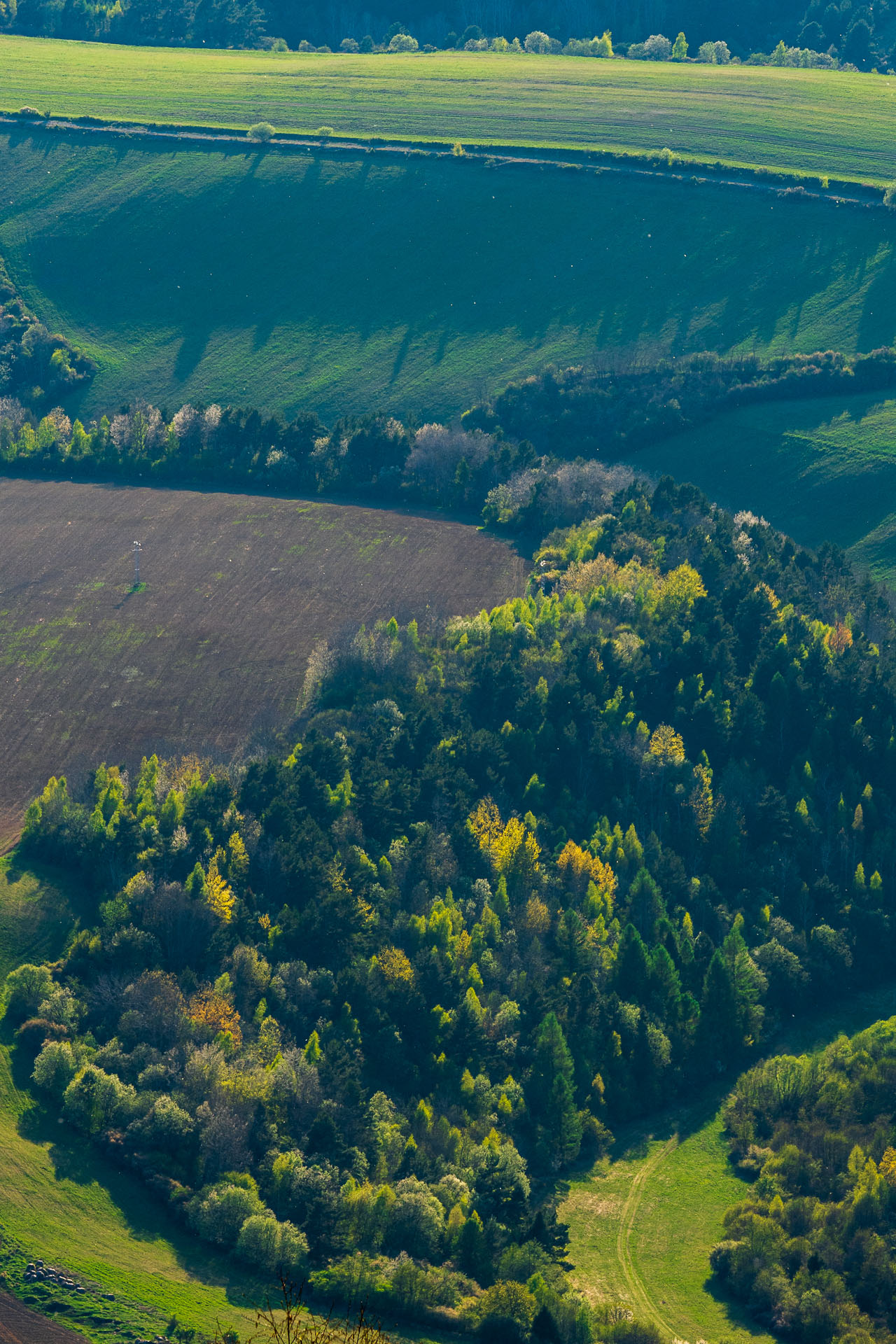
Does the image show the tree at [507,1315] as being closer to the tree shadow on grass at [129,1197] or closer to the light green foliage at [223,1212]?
the tree shadow on grass at [129,1197]

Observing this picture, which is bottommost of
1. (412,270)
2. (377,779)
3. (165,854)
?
(165,854)

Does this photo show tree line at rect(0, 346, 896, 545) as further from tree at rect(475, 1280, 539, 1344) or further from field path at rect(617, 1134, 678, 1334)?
tree at rect(475, 1280, 539, 1344)

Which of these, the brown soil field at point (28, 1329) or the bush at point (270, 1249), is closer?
the brown soil field at point (28, 1329)

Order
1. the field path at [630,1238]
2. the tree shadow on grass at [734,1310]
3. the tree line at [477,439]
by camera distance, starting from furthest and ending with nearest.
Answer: the tree line at [477,439], the field path at [630,1238], the tree shadow on grass at [734,1310]

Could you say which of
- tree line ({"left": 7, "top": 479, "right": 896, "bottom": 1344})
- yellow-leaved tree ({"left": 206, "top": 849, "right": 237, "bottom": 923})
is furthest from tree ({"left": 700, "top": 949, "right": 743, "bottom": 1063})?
yellow-leaved tree ({"left": 206, "top": 849, "right": 237, "bottom": 923})

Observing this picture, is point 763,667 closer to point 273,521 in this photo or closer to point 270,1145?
point 273,521

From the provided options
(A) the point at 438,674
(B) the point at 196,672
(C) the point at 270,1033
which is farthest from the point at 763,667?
(C) the point at 270,1033

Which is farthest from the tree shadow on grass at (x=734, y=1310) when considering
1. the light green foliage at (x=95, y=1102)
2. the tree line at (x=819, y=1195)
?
the light green foliage at (x=95, y=1102)
